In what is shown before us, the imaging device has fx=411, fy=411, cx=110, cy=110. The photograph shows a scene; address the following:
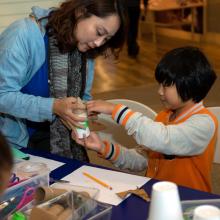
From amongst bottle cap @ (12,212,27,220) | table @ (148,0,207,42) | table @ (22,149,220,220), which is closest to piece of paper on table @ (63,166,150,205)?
table @ (22,149,220,220)

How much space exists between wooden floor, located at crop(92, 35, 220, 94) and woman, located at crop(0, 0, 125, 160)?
2.71m

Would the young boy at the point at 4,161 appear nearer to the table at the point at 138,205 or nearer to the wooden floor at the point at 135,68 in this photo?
the table at the point at 138,205

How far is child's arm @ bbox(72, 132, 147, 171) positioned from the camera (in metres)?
1.59

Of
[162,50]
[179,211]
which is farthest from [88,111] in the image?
[162,50]

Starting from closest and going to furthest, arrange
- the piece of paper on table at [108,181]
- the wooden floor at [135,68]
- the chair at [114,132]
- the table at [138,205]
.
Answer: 1. the table at [138,205]
2. the piece of paper on table at [108,181]
3. the chair at [114,132]
4. the wooden floor at [135,68]

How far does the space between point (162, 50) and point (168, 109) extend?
487 centimetres

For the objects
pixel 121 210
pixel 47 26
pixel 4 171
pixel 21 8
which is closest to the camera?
pixel 4 171

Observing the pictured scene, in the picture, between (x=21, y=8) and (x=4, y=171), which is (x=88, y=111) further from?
(x=21, y=8)

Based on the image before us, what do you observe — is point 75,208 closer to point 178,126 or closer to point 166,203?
point 166,203

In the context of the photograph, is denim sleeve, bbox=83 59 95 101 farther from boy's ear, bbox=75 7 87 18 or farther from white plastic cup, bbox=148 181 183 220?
white plastic cup, bbox=148 181 183 220

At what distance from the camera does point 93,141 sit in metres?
1.59

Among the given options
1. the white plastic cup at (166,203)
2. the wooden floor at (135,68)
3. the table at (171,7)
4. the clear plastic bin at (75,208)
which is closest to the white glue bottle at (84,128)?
the clear plastic bin at (75,208)

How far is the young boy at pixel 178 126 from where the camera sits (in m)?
1.43

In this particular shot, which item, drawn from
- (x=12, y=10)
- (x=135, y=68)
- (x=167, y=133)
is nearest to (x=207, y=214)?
(x=167, y=133)
